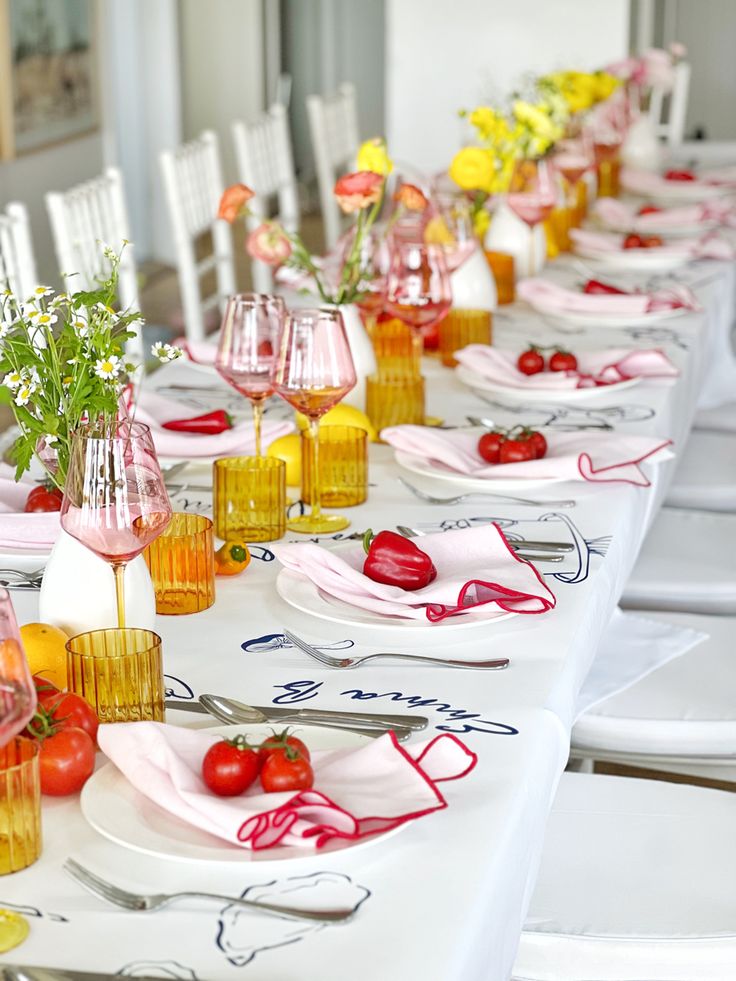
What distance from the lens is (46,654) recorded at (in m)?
1.12

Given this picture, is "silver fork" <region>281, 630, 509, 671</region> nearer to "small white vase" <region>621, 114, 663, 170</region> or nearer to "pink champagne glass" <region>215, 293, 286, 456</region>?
"pink champagne glass" <region>215, 293, 286, 456</region>

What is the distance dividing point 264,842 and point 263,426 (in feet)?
3.17

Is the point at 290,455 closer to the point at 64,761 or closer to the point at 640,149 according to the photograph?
the point at 64,761

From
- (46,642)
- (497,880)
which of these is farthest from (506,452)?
(497,880)

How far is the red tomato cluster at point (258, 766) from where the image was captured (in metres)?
0.94

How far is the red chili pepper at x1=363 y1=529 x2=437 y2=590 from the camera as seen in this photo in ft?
4.36

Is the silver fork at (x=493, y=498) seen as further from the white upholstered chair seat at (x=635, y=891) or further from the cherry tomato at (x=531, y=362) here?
the cherry tomato at (x=531, y=362)

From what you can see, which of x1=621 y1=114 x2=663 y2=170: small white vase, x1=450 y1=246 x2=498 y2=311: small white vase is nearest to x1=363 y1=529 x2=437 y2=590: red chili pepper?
x1=450 y1=246 x2=498 y2=311: small white vase

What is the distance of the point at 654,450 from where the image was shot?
174cm

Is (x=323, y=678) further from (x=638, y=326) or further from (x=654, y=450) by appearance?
(x=638, y=326)

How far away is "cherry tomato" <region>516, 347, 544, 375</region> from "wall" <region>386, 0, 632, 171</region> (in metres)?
4.10

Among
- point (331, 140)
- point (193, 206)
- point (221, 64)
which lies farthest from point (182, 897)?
point (221, 64)

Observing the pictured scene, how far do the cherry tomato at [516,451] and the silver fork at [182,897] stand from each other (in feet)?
3.15

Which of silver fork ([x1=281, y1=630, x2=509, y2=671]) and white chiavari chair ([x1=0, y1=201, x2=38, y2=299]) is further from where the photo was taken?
white chiavari chair ([x1=0, y1=201, x2=38, y2=299])
